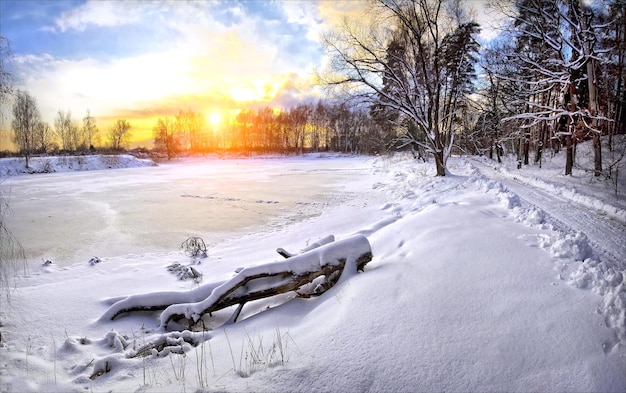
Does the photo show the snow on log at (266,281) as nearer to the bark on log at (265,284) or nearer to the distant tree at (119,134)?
the bark on log at (265,284)

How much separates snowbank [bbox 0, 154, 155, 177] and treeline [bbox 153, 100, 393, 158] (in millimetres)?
16466

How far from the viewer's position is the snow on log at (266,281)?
476 cm

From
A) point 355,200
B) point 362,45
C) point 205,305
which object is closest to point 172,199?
point 355,200

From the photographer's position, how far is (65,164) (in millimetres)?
42500

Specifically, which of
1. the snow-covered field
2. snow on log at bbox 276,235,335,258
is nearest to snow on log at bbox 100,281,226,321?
the snow-covered field

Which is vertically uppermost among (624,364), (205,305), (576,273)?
(576,273)

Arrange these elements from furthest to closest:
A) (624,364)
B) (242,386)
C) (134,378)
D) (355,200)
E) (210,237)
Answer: (355,200), (210,237), (134,378), (242,386), (624,364)

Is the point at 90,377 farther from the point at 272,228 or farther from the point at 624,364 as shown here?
the point at 272,228

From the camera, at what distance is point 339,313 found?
151 inches

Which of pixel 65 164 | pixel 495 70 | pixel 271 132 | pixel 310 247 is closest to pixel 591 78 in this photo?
pixel 495 70

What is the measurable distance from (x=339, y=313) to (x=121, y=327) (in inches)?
130

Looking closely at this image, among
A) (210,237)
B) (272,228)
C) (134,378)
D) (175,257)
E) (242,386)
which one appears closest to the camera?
(242,386)

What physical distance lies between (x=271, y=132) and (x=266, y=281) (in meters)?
87.8

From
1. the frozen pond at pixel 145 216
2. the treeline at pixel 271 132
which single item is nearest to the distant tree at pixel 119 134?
the treeline at pixel 271 132
